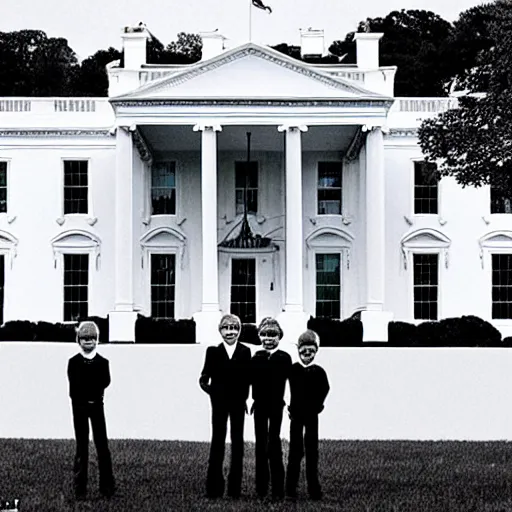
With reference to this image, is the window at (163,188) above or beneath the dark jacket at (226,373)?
above

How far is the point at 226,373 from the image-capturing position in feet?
37.8

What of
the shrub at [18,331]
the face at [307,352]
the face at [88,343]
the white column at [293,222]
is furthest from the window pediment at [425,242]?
the face at [88,343]

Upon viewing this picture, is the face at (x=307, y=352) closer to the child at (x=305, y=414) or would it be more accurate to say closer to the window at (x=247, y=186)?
the child at (x=305, y=414)

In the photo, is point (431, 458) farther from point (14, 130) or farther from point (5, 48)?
point (5, 48)

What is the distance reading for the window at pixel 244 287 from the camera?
123ft

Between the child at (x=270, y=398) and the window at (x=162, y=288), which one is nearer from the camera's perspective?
the child at (x=270, y=398)

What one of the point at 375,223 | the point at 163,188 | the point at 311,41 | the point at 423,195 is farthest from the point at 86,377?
the point at 311,41

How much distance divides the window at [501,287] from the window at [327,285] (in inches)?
191

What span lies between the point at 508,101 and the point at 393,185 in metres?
15.0

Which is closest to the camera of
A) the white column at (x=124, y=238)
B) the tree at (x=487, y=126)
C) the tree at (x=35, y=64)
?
the tree at (x=487, y=126)

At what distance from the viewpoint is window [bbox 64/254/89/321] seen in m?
37.4

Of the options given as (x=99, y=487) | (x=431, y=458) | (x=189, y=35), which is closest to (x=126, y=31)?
(x=431, y=458)

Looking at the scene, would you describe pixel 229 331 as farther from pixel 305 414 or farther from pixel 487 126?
pixel 487 126

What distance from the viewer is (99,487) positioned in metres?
11.8
